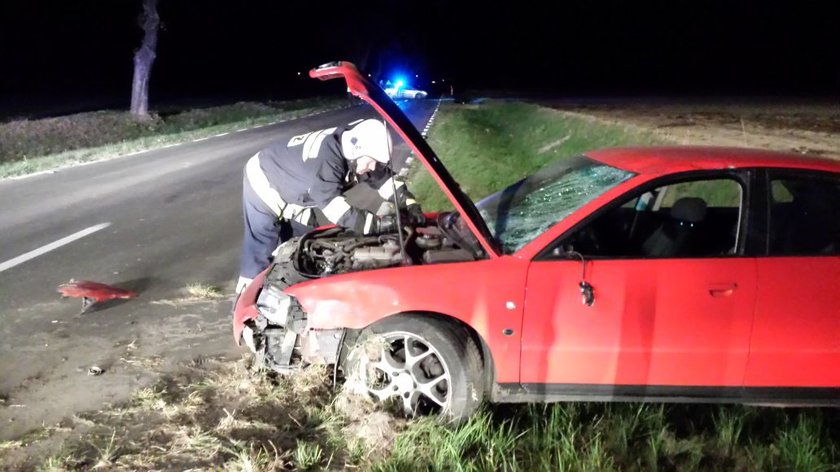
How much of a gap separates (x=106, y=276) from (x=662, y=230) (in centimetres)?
478

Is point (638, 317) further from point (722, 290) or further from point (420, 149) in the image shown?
point (420, 149)

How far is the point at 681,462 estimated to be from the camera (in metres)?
3.58

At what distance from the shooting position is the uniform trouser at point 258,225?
17.0ft

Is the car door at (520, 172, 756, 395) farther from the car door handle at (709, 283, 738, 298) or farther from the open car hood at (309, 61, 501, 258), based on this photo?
the open car hood at (309, 61, 501, 258)

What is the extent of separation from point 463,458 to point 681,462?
1.07m

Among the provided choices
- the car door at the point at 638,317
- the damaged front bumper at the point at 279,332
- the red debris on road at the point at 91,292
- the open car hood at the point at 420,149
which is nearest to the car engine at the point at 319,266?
Answer: the damaged front bumper at the point at 279,332

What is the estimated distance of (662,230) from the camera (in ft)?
13.4

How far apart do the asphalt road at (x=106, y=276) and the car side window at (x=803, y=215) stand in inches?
132

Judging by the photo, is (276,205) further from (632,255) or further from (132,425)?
(632,255)

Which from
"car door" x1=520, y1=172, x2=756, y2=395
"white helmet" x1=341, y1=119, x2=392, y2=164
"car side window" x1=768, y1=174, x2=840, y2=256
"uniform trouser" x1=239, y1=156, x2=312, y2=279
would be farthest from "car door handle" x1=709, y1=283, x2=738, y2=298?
"uniform trouser" x1=239, y1=156, x2=312, y2=279

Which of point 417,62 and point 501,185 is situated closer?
point 501,185

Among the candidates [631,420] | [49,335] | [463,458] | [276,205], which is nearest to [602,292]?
[631,420]

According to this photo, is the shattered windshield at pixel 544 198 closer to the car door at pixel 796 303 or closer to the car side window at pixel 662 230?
the car side window at pixel 662 230

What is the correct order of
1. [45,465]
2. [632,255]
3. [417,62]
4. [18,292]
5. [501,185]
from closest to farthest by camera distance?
[45,465], [632,255], [18,292], [501,185], [417,62]
